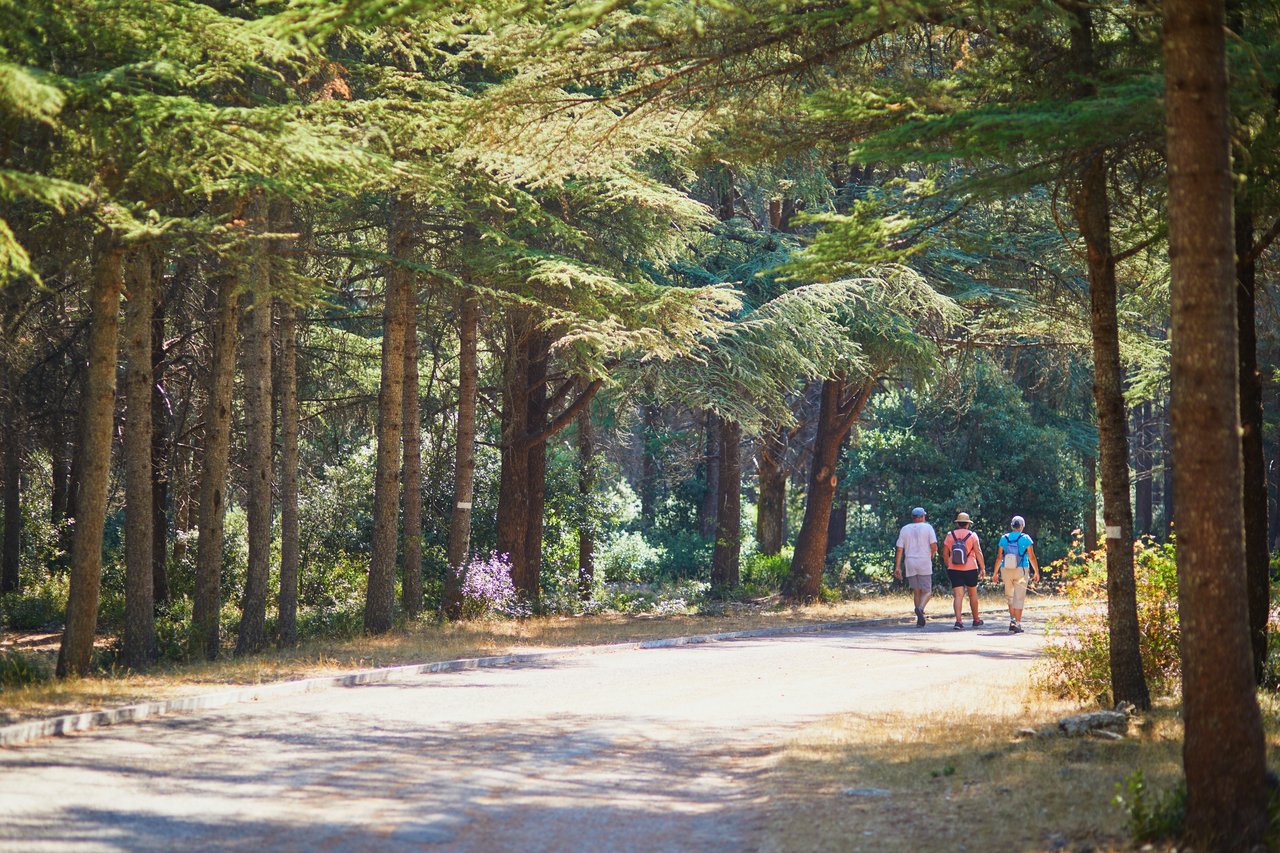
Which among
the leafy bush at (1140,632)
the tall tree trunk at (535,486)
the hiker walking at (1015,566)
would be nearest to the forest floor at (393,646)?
the tall tree trunk at (535,486)

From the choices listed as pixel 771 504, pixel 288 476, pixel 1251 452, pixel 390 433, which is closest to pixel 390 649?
pixel 288 476

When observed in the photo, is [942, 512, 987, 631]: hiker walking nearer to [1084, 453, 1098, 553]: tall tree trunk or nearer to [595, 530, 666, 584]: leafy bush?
[595, 530, 666, 584]: leafy bush

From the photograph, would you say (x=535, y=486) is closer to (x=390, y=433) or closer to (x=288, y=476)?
(x=390, y=433)

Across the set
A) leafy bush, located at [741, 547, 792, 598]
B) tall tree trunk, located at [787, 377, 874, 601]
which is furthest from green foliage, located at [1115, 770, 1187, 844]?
leafy bush, located at [741, 547, 792, 598]

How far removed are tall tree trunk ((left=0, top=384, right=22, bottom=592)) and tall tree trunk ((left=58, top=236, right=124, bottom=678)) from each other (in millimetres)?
7734

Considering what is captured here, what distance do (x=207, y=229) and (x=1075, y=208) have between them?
7.91 metres

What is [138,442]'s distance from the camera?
15.1 m

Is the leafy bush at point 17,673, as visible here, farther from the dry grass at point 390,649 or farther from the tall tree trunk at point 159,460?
the tall tree trunk at point 159,460

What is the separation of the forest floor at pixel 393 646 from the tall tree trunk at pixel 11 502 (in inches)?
113

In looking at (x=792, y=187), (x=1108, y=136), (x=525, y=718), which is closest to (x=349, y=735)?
(x=525, y=718)

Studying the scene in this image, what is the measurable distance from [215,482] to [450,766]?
357 inches

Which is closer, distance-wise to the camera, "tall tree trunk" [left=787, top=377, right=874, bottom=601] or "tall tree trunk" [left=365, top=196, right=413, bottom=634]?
"tall tree trunk" [left=365, top=196, right=413, bottom=634]

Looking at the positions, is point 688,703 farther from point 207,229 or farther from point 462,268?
point 462,268

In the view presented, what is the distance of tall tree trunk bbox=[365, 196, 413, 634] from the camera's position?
62.2 ft
